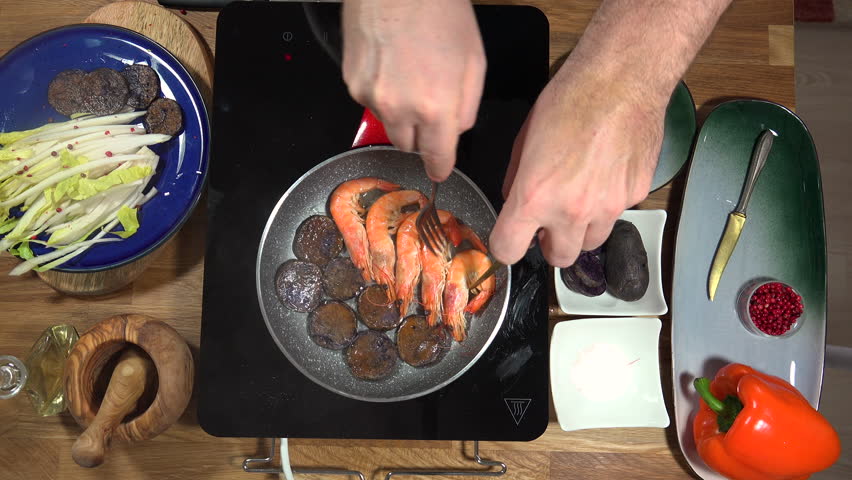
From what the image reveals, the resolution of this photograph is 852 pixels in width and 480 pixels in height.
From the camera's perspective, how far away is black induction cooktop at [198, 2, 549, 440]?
104 cm

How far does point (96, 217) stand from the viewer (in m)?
1.10

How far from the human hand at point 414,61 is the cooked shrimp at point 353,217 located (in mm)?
389

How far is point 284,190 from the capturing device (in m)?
1.09

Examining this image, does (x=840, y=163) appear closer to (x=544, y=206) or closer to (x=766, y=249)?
(x=766, y=249)

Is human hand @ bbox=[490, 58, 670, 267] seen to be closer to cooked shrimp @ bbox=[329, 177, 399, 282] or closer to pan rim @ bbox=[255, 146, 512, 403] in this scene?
pan rim @ bbox=[255, 146, 512, 403]

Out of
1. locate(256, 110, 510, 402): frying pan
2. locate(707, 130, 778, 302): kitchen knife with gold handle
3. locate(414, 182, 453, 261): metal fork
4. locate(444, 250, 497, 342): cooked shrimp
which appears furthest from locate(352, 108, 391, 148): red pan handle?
locate(707, 130, 778, 302): kitchen knife with gold handle

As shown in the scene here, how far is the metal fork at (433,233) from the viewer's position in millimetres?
1032

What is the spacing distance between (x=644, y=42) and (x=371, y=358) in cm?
65

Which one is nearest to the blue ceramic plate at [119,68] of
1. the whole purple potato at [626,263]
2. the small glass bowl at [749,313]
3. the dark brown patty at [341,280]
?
the dark brown patty at [341,280]

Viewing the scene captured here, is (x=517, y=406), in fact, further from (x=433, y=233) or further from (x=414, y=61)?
(x=414, y=61)

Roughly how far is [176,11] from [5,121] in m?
0.37

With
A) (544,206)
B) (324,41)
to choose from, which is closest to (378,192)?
(324,41)

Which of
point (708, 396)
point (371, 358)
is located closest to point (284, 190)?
point (371, 358)

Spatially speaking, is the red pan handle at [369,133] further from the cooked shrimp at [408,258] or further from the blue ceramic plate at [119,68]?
the blue ceramic plate at [119,68]
